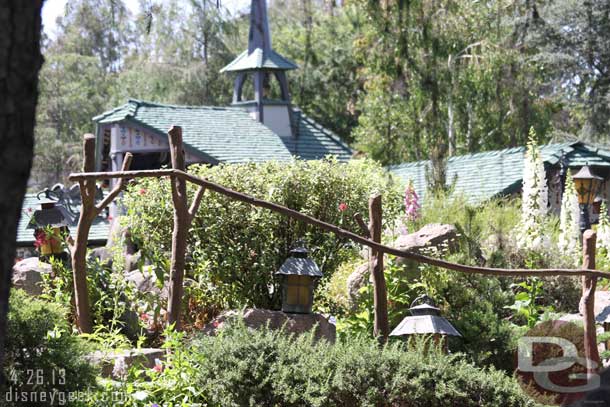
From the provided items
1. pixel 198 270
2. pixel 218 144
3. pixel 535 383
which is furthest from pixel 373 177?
pixel 218 144

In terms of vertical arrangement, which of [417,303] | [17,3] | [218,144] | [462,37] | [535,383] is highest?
[462,37]

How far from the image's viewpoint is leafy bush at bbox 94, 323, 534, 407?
653 cm

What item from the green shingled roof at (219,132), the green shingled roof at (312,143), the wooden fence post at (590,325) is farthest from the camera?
the green shingled roof at (312,143)

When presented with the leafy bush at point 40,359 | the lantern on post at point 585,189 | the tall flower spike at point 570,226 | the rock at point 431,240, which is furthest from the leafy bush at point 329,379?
the lantern on post at point 585,189

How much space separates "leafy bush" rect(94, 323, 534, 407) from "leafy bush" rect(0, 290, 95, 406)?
1.99 ft

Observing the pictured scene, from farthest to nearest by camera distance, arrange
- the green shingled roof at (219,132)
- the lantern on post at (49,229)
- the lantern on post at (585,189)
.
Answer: the green shingled roof at (219,132) → the lantern on post at (585,189) → the lantern on post at (49,229)

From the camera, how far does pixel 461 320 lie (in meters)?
8.77

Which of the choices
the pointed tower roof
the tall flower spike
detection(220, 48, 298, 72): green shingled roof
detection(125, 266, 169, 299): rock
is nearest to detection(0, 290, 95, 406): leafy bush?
detection(125, 266, 169, 299): rock

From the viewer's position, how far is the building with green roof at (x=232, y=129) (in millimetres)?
23750

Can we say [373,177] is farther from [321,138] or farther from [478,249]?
[321,138]

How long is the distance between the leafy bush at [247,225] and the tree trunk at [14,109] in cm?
665

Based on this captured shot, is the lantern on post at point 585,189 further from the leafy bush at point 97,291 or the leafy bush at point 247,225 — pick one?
the leafy bush at point 97,291

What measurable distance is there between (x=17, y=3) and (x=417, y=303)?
585 centimetres

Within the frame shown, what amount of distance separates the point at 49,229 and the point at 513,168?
14.7 m
